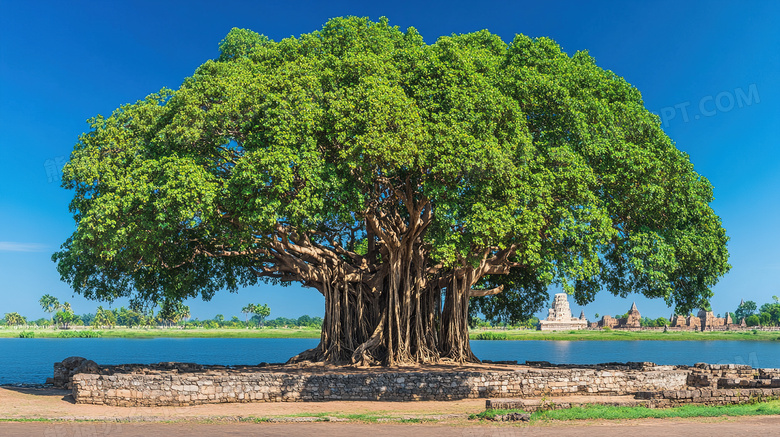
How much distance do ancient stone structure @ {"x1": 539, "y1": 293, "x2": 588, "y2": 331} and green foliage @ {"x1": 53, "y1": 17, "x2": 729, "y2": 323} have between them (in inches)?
5316

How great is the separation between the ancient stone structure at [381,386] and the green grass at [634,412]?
1.35 metres

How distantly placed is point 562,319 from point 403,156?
5650 inches

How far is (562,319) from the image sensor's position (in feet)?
496

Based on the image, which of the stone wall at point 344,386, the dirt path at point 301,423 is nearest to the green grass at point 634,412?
the dirt path at point 301,423

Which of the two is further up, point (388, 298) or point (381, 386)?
point (388, 298)

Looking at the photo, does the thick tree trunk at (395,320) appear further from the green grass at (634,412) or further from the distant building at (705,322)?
the distant building at (705,322)

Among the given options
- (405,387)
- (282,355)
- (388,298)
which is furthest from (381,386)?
(282,355)

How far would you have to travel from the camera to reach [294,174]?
17344 mm

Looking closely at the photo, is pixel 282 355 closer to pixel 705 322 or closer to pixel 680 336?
pixel 680 336

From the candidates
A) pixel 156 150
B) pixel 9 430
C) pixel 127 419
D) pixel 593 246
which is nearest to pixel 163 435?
pixel 127 419

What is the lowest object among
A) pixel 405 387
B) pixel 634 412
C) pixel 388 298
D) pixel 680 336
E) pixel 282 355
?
pixel 680 336

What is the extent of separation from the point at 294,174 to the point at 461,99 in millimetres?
5298

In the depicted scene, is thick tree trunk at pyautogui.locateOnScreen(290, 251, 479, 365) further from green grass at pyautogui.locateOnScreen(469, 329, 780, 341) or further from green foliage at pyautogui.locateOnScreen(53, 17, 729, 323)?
green grass at pyautogui.locateOnScreen(469, 329, 780, 341)

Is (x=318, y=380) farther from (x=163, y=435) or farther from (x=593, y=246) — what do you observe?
(x=593, y=246)
